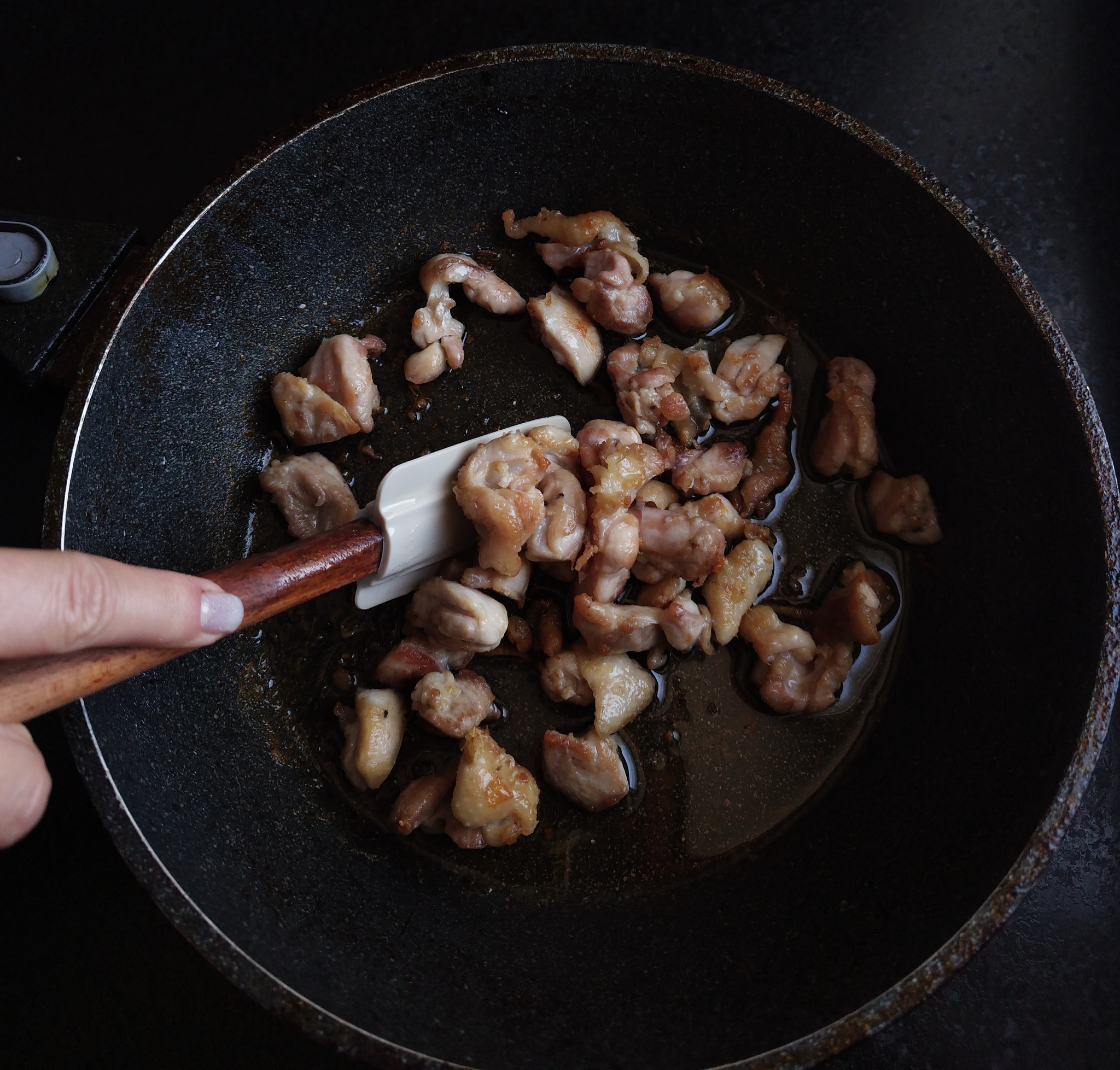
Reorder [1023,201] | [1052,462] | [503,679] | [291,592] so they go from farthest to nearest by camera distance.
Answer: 1. [1023,201]
2. [503,679]
3. [1052,462]
4. [291,592]

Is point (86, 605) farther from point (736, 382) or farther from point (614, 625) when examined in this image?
point (736, 382)

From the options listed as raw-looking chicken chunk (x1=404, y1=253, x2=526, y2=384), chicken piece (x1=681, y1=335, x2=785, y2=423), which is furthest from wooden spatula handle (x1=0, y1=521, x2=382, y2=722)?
chicken piece (x1=681, y1=335, x2=785, y2=423)

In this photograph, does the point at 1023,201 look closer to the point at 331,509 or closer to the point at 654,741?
the point at 654,741

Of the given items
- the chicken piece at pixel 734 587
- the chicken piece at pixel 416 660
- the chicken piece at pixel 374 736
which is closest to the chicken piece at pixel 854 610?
the chicken piece at pixel 734 587

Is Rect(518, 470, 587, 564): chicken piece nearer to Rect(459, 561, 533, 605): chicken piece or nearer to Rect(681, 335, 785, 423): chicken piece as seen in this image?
Rect(459, 561, 533, 605): chicken piece

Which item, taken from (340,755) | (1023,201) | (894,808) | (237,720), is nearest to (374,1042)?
(340,755)

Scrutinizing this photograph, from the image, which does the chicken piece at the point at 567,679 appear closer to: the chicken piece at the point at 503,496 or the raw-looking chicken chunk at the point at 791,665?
the chicken piece at the point at 503,496
